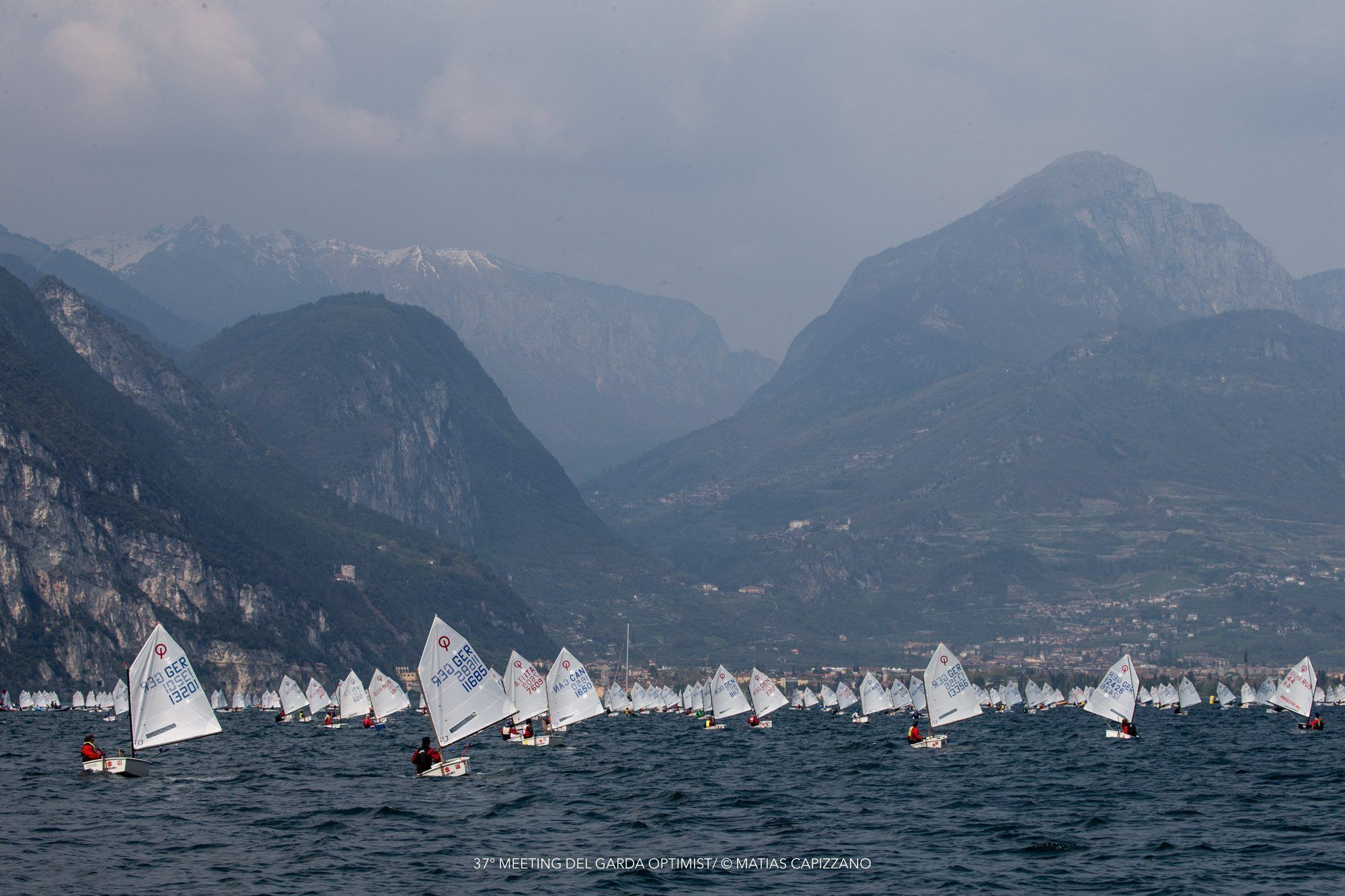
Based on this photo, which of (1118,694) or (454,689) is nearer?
(454,689)

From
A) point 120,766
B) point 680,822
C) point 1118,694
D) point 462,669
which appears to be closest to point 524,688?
point 120,766

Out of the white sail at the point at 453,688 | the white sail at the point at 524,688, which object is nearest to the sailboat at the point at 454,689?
the white sail at the point at 453,688

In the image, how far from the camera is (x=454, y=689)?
100000mm

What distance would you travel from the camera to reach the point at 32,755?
140 m

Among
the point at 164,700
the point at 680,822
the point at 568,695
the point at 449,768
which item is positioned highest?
the point at 164,700

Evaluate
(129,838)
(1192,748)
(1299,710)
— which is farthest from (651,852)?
(1299,710)

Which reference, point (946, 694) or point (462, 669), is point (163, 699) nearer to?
point (462, 669)

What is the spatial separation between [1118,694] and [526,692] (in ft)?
179

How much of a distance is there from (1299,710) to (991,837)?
122315 millimetres

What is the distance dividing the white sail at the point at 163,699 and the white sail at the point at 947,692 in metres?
63.3

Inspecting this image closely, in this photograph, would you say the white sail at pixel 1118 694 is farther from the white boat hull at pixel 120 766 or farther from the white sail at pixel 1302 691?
the white boat hull at pixel 120 766

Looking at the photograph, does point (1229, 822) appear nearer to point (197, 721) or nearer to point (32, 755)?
point (197, 721)

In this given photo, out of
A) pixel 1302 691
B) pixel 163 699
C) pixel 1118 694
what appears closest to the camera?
pixel 163 699

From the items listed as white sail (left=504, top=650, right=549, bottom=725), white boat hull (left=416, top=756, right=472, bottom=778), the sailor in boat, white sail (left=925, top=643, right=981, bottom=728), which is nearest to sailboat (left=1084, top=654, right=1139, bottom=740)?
white sail (left=925, top=643, right=981, bottom=728)
